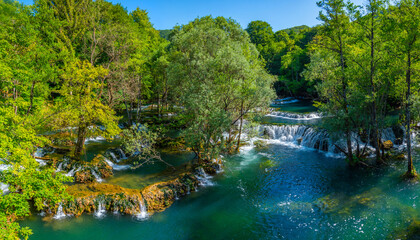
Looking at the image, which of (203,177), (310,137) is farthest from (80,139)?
(310,137)

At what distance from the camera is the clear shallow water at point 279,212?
12496 millimetres

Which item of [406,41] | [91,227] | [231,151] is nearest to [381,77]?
[406,41]

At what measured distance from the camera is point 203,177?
19297mm

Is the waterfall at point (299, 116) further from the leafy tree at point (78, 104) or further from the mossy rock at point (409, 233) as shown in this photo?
the leafy tree at point (78, 104)

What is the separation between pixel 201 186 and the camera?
58.8 feet

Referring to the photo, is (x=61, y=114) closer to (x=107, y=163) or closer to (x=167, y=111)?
(x=107, y=163)

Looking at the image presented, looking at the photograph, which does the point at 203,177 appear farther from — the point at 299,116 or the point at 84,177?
the point at 299,116

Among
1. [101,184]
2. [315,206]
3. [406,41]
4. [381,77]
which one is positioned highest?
[406,41]

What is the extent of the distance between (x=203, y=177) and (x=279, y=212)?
6934mm

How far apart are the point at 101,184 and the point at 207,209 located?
26.1 ft

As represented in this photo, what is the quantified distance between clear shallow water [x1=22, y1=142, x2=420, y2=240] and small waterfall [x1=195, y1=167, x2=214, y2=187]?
2.18ft

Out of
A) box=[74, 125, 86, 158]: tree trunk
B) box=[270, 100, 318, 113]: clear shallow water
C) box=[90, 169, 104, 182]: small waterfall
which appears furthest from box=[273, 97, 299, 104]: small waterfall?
box=[90, 169, 104, 182]: small waterfall

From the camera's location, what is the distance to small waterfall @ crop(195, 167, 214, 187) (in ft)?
60.3

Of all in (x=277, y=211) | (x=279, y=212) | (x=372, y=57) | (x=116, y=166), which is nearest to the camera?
(x=279, y=212)
